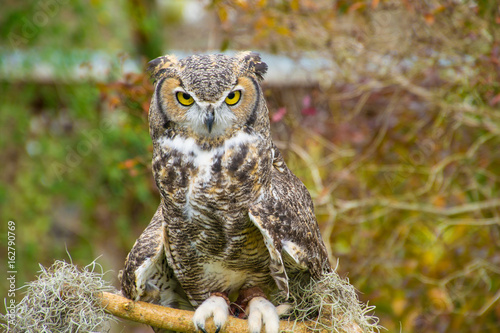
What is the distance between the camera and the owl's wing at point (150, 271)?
179 cm

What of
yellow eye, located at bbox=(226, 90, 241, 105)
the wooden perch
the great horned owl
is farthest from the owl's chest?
the wooden perch

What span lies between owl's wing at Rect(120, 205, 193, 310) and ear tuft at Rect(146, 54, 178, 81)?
0.53m

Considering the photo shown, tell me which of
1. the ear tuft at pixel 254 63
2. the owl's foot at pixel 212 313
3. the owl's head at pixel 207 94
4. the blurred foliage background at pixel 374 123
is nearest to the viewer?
the owl's head at pixel 207 94

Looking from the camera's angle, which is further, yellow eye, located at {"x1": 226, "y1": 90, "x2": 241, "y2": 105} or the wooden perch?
the wooden perch

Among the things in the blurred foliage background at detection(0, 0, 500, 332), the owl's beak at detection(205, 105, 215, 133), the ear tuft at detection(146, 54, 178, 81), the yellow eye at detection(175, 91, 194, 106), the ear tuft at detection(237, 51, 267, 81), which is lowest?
the blurred foliage background at detection(0, 0, 500, 332)

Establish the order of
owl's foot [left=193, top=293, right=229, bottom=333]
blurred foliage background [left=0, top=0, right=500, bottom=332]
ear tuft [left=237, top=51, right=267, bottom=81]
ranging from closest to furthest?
ear tuft [left=237, top=51, right=267, bottom=81] < owl's foot [left=193, top=293, right=229, bottom=333] < blurred foliage background [left=0, top=0, right=500, bottom=332]

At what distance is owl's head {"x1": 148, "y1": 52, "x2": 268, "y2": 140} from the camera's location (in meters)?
1.51

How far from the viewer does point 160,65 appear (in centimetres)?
164

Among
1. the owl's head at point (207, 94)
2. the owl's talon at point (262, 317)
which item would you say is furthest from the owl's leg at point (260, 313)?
the owl's head at point (207, 94)

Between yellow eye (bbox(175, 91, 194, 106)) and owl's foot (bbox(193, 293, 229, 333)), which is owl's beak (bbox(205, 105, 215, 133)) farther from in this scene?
owl's foot (bbox(193, 293, 229, 333))

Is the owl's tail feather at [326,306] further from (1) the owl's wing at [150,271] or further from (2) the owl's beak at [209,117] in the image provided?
(2) the owl's beak at [209,117]

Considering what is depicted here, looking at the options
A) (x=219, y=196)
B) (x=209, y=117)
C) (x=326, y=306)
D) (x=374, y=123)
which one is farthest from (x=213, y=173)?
(x=374, y=123)

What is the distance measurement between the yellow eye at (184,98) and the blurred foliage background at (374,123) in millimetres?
898

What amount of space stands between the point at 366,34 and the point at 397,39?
0.18m
